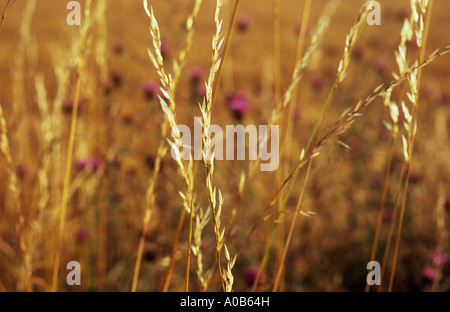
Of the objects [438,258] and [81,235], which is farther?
[81,235]

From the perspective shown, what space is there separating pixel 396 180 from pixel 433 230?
21 centimetres

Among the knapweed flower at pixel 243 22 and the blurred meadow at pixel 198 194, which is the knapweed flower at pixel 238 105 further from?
the knapweed flower at pixel 243 22

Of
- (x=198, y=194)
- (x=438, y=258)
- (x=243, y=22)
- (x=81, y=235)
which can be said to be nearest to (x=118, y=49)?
(x=243, y=22)

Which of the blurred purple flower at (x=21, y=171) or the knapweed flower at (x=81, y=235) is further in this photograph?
the blurred purple flower at (x=21, y=171)

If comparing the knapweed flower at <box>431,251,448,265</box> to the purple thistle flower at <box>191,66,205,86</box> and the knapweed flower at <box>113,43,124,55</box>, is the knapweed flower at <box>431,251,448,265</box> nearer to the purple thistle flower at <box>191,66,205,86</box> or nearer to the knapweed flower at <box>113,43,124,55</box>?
the purple thistle flower at <box>191,66,205,86</box>

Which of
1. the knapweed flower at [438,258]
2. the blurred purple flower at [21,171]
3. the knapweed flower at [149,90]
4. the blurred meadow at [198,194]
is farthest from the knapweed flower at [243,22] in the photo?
the knapweed flower at [438,258]

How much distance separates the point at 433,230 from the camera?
1.29 meters

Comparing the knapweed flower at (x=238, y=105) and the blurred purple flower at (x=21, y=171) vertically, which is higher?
the knapweed flower at (x=238, y=105)

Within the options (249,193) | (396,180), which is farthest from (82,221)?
(396,180)

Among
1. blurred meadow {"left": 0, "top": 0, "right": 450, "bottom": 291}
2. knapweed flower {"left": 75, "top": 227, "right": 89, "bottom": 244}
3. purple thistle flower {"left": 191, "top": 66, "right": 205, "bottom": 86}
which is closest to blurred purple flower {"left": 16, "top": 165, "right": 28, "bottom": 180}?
blurred meadow {"left": 0, "top": 0, "right": 450, "bottom": 291}

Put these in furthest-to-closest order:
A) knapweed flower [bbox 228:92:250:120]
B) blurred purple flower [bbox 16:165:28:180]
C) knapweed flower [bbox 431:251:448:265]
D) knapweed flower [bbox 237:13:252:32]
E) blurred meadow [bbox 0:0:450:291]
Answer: knapweed flower [bbox 237:13:252:32]
knapweed flower [bbox 228:92:250:120]
blurred purple flower [bbox 16:165:28:180]
blurred meadow [bbox 0:0:450:291]
knapweed flower [bbox 431:251:448:265]

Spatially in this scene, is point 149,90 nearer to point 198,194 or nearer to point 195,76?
point 195,76

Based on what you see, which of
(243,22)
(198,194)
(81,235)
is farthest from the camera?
(243,22)
